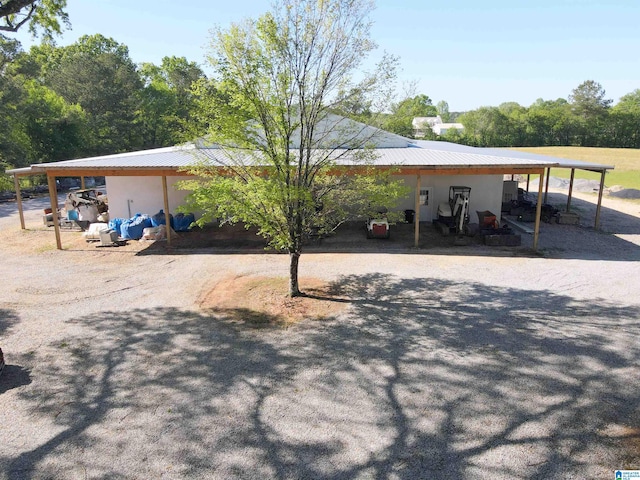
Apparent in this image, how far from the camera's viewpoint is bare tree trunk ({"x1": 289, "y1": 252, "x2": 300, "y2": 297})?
384 inches

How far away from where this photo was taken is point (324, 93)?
8.81 m

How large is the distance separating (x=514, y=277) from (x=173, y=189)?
13969 millimetres

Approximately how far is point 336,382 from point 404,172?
9.03 m

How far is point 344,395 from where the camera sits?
234 inches

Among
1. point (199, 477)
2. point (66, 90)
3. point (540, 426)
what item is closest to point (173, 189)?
point (199, 477)

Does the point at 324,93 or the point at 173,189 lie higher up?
the point at 324,93

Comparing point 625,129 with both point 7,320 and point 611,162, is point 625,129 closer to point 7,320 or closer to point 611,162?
point 611,162

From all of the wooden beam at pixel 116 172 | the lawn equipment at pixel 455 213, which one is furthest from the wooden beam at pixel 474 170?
the wooden beam at pixel 116 172

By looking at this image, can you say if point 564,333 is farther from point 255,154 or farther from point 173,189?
point 173,189

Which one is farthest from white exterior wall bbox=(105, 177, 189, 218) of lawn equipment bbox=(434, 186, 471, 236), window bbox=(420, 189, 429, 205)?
lawn equipment bbox=(434, 186, 471, 236)

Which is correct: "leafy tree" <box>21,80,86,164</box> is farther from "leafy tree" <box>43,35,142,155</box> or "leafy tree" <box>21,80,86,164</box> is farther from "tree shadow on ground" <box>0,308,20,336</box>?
"tree shadow on ground" <box>0,308,20,336</box>

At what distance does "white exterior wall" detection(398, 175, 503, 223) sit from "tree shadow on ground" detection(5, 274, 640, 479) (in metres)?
9.63

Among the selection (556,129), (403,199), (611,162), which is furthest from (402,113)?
(556,129)

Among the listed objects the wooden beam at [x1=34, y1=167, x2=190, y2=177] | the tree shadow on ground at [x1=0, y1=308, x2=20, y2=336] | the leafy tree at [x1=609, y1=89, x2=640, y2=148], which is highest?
the leafy tree at [x1=609, y1=89, x2=640, y2=148]
